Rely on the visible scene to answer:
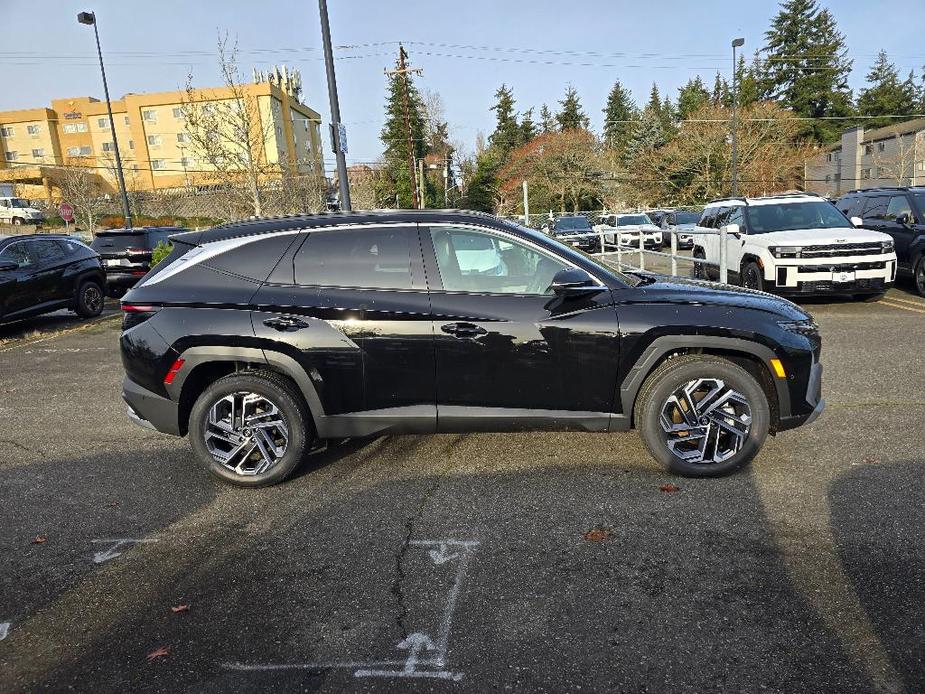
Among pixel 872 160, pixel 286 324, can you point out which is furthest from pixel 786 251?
pixel 872 160

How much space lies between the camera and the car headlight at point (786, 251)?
30.5 ft

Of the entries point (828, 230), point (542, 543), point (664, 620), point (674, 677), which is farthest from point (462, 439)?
point (828, 230)

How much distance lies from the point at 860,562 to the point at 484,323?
230cm

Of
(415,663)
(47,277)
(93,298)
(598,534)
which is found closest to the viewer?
(415,663)

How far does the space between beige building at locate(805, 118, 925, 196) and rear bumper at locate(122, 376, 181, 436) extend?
46220mm

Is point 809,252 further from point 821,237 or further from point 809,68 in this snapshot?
point 809,68

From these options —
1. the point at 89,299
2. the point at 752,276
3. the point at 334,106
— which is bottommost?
the point at 752,276

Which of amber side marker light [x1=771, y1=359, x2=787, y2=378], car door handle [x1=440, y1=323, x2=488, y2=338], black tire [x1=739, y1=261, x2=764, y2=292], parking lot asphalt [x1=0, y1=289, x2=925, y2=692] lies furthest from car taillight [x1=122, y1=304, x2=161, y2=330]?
black tire [x1=739, y1=261, x2=764, y2=292]

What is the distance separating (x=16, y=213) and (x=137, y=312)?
161 ft

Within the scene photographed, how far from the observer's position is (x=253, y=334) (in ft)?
Answer: 13.2

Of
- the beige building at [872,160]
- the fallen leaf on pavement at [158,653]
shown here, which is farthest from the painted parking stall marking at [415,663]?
the beige building at [872,160]

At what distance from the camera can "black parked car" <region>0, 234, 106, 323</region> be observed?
34.8ft

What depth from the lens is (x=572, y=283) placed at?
3838 millimetres

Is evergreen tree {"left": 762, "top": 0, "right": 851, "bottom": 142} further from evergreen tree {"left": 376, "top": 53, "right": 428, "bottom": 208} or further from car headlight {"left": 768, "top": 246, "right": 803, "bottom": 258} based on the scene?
car headlight {"left": 768, "top": 246, "right": 803, "bottom": 258}
